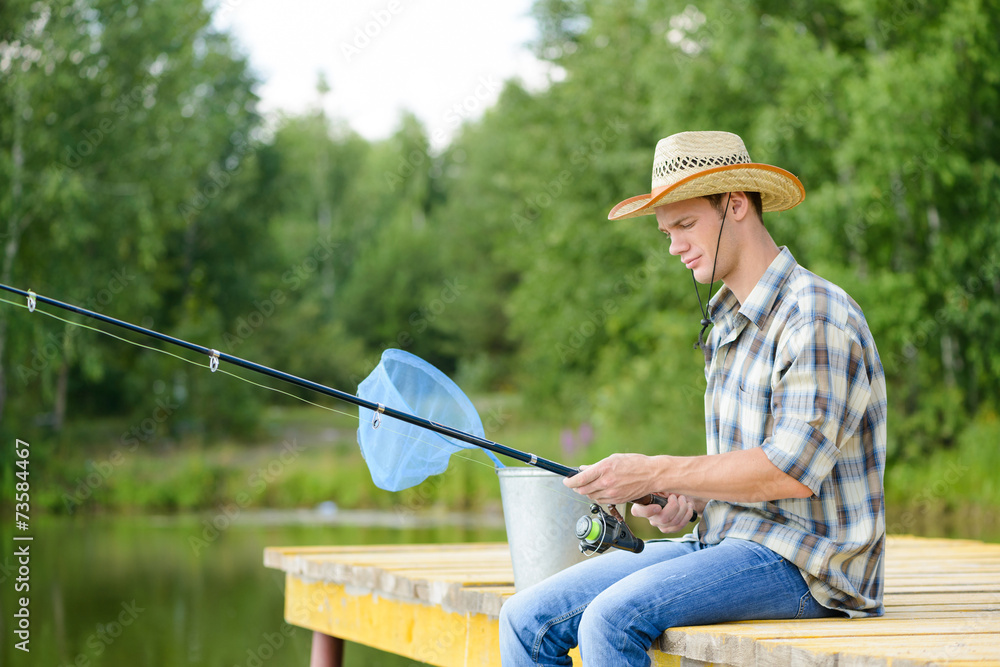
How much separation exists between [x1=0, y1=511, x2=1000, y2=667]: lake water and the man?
415cm

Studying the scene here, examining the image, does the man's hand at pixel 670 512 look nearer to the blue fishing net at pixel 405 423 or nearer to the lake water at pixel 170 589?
the blue fishing net at pixel 405 423

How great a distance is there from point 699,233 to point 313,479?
1112 centimetres

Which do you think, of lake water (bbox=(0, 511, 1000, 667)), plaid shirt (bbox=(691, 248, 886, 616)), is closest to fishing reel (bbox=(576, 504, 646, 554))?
plaid shirt (bbox=(691, 248, 886, 616))

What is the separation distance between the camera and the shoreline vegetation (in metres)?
9.89

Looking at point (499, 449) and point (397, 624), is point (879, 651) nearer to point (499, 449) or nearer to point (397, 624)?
point (499, 449)

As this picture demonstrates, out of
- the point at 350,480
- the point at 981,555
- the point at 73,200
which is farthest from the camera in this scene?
the point at 350,480

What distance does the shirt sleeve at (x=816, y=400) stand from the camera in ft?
6.07

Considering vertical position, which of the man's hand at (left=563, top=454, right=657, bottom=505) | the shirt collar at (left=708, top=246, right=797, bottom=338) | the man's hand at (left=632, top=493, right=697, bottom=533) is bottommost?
the man's hand at (left=632, top=493, right=697, bottom=533)

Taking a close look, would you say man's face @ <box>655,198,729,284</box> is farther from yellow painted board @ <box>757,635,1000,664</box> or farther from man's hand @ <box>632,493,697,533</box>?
yellow painted board @ <box>757,635,1000,664</box>

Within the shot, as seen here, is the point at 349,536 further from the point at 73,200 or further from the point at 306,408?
the point at 306,408

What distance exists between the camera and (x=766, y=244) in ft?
6.89

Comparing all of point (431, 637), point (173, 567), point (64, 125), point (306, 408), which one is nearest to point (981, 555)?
point (431, 637)

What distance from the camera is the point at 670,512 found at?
219 cm

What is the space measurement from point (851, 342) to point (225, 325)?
56.1ft
